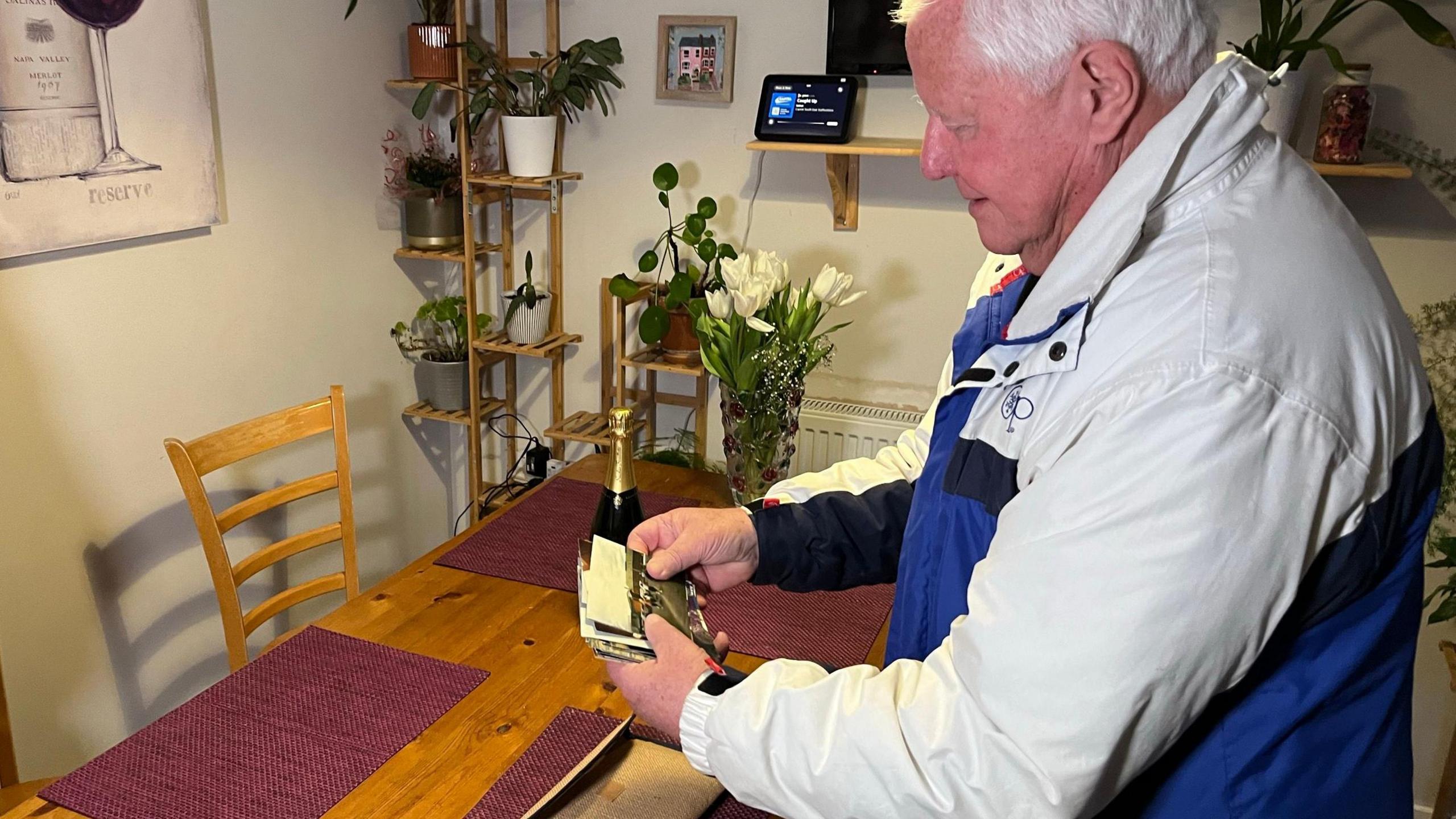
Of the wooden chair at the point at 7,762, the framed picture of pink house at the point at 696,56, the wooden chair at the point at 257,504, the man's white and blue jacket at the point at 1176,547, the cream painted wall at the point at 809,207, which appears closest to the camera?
the man's white and blue jacket at the point at 1176,547

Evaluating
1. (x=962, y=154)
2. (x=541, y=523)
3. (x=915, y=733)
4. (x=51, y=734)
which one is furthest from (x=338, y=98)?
(x=915, y=733)

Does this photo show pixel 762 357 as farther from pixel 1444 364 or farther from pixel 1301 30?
pixel 1444 364

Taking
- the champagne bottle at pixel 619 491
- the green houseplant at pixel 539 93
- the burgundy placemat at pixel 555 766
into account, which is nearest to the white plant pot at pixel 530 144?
the green houseplant at pixel 539 93

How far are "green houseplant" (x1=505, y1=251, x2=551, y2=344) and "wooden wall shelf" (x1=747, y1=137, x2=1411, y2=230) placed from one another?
0.72 meters

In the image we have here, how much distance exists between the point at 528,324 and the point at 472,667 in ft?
4.85

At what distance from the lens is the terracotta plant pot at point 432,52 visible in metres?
2.68

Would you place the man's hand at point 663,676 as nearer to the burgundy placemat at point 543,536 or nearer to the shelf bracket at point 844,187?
the burgundy placemat at point 543,536

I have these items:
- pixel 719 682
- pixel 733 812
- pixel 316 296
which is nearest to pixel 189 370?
pixel 316 296

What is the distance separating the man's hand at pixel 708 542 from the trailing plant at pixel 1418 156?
1736 millimetres

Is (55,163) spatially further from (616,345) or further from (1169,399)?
(1169,399)

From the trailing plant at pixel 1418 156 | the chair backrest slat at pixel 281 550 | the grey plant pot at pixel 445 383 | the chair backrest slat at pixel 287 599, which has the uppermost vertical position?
the trailing plant at pixel 1418 156

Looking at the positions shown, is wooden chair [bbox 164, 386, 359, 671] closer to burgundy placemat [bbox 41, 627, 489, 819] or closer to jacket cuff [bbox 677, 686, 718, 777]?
burgundy placemat [bbox 41, 627, 489, 819]

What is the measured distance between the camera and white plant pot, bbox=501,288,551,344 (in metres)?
2.80

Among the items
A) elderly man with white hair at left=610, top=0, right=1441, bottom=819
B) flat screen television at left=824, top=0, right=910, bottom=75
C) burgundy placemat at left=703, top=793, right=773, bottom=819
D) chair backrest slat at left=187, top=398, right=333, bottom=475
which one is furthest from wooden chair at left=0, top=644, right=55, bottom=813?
flat screen television at left=824, top=0, right=910, bottom=75
